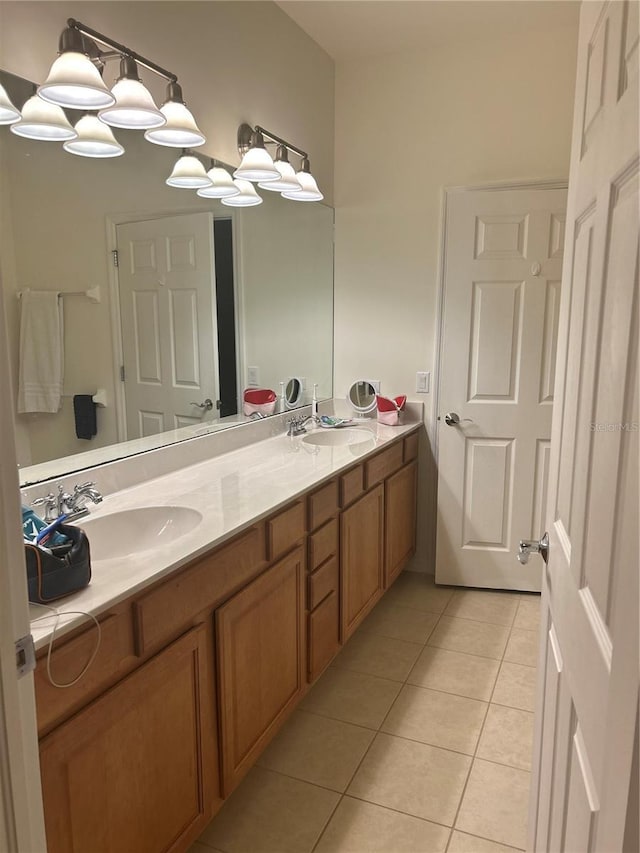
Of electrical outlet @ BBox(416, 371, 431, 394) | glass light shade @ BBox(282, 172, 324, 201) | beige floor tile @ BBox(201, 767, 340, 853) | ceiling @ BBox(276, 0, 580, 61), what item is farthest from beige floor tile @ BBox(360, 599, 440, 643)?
ceiling @ BBox(276, 0, 580, 61)

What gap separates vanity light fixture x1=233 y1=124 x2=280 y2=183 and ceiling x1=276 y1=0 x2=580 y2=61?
0.67 meters

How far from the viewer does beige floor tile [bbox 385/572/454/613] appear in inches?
124

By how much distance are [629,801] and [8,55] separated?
188 centimetres

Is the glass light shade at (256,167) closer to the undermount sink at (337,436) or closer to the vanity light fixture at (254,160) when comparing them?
the vanity light fixture at (254,160)

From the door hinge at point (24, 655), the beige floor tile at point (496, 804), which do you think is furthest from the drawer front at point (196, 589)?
the beige floor tile at point (496, 804)

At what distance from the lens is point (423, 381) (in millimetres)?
3332

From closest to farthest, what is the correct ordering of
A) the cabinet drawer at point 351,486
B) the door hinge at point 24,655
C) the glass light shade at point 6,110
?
1. the door hinge at point 24,655
2. the glass light shade at point 6,110
3. the cabinet drawer at point 351,486

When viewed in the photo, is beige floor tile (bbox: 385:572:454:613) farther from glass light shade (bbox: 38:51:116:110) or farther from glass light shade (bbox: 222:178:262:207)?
glass light shade (bbox: 38:51:116:110)

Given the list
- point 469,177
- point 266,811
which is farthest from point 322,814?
point 469,177

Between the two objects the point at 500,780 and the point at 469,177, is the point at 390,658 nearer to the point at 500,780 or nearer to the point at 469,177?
the point at 500,780

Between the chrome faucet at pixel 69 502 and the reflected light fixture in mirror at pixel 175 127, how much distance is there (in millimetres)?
1110

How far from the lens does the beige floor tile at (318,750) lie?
6.45ft

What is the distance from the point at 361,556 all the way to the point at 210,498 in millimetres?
963

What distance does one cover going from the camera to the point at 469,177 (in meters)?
3.12
